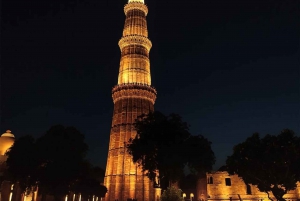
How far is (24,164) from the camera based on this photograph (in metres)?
34.1

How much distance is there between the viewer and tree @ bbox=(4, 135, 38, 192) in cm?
3394

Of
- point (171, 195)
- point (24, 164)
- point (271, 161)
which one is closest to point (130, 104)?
point (24, 164)

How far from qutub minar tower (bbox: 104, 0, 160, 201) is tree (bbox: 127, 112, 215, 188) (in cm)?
1309

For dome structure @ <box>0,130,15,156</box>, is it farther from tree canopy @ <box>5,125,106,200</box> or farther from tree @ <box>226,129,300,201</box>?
tree @ <box>226,129,300,201</box>

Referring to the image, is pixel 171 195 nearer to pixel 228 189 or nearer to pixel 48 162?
pixel 48 162

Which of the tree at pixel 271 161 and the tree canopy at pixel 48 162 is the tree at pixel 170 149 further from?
the tree canopy at pixel 48 162

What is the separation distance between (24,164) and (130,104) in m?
24.6

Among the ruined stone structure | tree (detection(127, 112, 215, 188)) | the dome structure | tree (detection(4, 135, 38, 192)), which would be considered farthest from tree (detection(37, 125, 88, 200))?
the ruined stone structure

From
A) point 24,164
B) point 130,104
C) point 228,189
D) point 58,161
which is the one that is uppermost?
point 130,104

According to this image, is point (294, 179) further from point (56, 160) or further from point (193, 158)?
point (56, 160)

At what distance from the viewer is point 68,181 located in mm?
34156

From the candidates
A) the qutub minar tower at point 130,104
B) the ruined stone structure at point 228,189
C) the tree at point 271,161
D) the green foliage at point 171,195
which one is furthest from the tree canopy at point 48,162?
the ruined stone structure at point 228,189

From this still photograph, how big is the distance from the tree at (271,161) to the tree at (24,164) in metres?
25.3

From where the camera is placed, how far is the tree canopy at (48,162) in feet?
109
